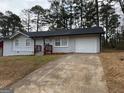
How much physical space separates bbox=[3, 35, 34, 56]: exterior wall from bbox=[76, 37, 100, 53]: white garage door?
20.0 ft

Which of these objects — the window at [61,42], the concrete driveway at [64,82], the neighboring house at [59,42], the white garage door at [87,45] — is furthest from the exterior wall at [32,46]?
the concrete driveway at [64,82]

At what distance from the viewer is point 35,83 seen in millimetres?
9719

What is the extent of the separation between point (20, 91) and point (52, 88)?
1.29 metres

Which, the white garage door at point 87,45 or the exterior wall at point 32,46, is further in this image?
the exterior wall at point 32,46

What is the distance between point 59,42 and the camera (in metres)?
26.3

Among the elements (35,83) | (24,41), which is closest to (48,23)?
(24,41)

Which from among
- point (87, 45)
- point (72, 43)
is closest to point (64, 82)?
point (87, 45)

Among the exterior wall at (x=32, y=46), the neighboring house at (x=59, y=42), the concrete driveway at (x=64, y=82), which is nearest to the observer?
the concrete driveway at (x=64, y=82)

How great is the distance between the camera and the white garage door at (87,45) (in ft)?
80.8

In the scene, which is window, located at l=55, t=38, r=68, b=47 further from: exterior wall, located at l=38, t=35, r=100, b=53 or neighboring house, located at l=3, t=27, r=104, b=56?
exterior wall, located at l=38, t=35, r=100, b=53

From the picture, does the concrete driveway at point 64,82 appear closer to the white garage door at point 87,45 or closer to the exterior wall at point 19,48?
the white garage door at point 87,45

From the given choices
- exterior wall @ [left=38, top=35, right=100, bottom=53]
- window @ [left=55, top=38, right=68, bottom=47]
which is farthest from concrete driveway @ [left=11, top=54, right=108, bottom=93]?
window @ [left=55, top=38, right=68, bottom=47]

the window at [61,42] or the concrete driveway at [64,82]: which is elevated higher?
the window at [61,42]

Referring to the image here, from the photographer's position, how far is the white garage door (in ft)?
80.8
